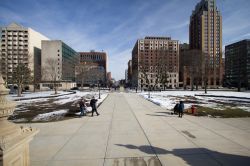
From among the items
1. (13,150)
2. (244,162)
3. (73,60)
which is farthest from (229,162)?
(73,60)

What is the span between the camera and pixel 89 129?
11250 millimetres

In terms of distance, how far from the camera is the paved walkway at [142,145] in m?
6.57

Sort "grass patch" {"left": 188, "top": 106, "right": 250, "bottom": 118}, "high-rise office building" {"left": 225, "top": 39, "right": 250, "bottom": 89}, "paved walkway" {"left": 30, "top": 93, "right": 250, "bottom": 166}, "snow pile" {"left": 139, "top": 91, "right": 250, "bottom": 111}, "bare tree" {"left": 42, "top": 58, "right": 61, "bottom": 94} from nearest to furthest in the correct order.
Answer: "paved walkway" {"left": 30, "top": 93, "right": 250, "bottom": 166}
"grass patch" {"left": 188, "top": 106, "right": 250, "bottom": 118}
"snow pile" {"left": 139, "top": 91, "right": 250, "bottom": 111}
"bare tree" {"left": 42, "top": 58, "right": 61, "bottom": 94}
"high-rise office building" {"left": 225, "top": 39, "right": 250, "bottom": 89}

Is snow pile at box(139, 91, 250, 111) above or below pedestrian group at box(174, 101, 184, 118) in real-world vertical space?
below

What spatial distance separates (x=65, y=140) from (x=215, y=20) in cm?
16389

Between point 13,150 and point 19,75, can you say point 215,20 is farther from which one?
point 13,150

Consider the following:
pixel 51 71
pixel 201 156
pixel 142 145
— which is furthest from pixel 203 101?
pixel 51 71

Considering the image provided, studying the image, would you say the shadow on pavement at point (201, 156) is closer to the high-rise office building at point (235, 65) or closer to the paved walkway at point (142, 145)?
the paved walkway at point (142, 145)

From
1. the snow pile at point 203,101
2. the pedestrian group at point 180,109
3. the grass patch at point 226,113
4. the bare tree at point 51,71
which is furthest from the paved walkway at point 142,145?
the bare tree at point 51,71

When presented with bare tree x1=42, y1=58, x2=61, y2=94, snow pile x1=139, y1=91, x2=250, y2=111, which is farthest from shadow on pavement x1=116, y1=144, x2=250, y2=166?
bare tree x1=42, y1=58, x2=61, y2=94

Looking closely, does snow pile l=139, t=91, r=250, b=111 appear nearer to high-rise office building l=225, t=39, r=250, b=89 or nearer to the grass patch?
the grass patch

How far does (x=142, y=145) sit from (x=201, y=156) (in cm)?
233

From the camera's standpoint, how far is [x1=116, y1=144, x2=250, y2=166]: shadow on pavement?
6.35 metres

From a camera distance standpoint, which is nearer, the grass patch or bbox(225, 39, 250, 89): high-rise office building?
the grass patch
